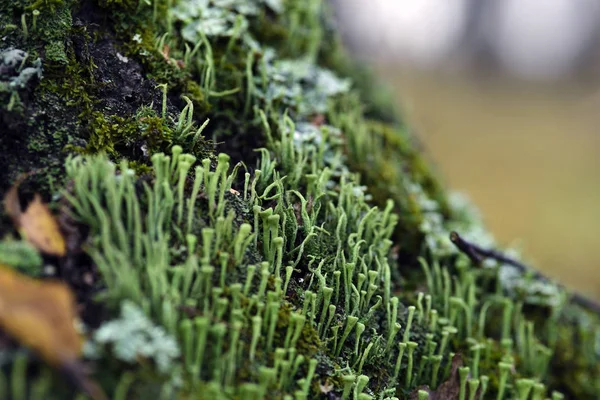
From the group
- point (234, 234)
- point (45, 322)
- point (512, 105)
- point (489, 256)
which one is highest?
point (512, 105)

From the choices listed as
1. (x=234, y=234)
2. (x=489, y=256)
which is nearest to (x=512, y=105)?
(x=489, y=256)

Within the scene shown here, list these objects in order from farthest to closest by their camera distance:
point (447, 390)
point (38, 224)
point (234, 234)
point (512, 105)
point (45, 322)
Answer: point (512, 105), point (447, 390), point (234, 234), point (38, 224), point (45, 322)

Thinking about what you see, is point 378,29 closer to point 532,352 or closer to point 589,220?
point 589,220

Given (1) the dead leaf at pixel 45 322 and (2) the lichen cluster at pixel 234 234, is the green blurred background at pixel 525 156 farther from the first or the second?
(1) the dead leaf at pixel 45 322

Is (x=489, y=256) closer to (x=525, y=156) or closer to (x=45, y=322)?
(x=45, y=322)

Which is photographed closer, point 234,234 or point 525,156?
point 234,234

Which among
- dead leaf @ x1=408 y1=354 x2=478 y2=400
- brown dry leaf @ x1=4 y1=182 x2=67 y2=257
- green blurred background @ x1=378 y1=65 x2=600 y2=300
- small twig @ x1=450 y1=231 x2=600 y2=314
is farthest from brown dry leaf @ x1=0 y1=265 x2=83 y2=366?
green blurred background @ x1=378 y1=65 x2=600 y2=300

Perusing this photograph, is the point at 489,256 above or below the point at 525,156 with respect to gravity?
below
